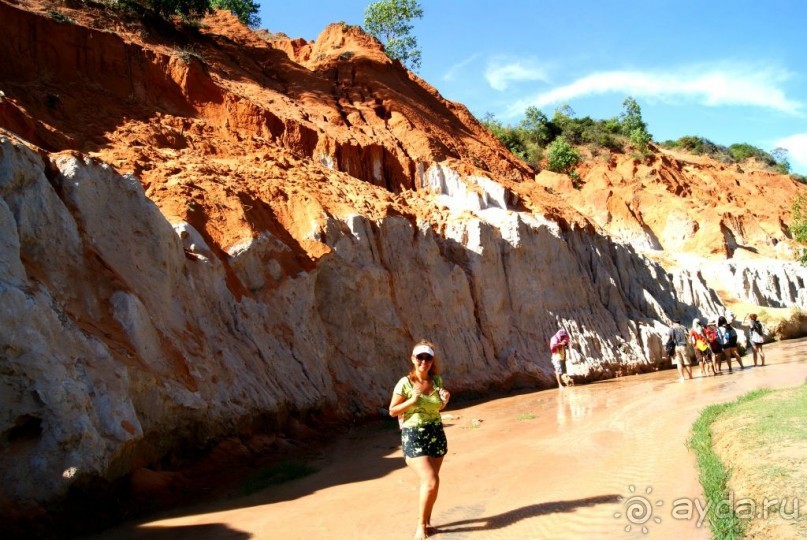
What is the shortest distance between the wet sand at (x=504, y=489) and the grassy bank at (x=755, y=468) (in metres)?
0.21

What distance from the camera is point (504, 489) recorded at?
658 cm

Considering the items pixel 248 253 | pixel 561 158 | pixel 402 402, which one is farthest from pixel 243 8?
pixel 402 402

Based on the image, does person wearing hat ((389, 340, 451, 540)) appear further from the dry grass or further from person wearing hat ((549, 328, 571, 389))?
person wearing hat ((549, 328, 571, 389))

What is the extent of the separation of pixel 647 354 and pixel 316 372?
13.4 m

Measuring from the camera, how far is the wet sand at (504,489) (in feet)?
17.8

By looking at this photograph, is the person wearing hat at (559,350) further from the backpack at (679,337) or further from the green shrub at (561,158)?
the green shrub at (561,158)

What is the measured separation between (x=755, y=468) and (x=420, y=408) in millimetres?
3319

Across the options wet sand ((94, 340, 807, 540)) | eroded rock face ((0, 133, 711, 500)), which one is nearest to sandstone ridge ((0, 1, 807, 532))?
eroded rock face ((0, 133, 711, 500))

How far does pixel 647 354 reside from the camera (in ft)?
69.1

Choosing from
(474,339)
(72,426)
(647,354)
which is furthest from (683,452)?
(647,354)

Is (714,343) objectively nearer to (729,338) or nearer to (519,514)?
(729,338)

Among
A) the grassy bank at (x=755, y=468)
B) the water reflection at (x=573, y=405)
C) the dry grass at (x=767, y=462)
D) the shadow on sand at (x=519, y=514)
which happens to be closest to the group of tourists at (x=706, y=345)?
the water reflection at (x=573, y=405)

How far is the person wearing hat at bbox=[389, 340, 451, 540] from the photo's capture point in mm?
5180

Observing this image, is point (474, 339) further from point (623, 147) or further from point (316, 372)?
point (623, 147)
